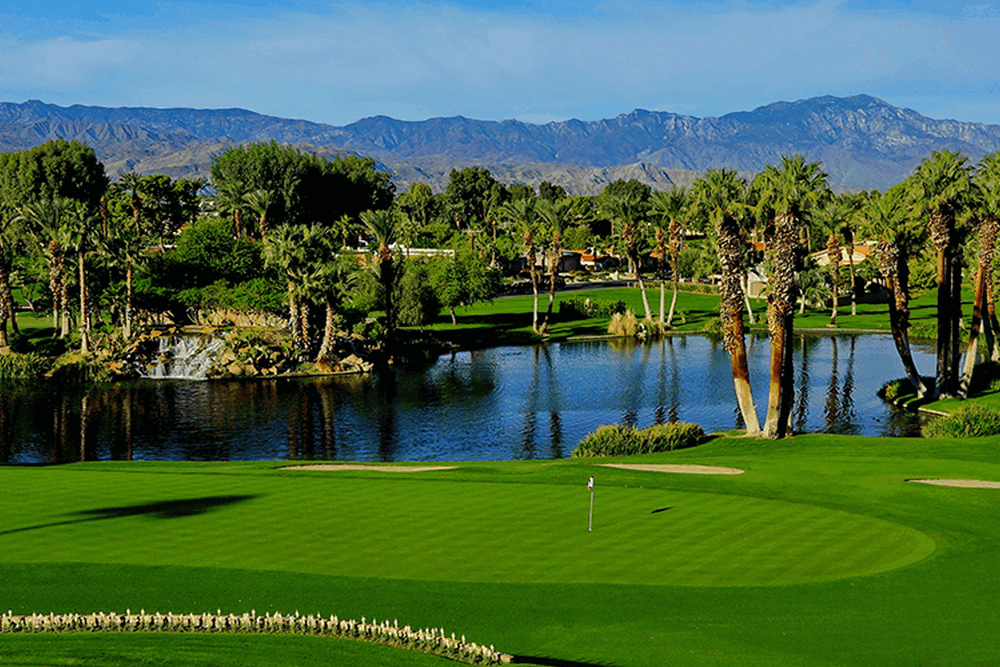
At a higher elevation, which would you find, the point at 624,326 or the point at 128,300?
the point at 128,300

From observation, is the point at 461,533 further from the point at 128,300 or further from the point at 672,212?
the point at 672,212

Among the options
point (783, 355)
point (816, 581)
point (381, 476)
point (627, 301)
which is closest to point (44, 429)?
point (381, 476)

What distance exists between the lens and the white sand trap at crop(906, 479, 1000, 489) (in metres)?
31.9

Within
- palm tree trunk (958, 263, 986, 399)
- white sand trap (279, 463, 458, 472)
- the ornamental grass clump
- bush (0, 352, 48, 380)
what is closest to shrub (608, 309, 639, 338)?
palm tree trunk (958, 263, 986, 399)

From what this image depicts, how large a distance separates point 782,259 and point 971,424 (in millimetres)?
13321

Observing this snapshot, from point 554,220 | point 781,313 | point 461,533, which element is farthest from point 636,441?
point 554,220

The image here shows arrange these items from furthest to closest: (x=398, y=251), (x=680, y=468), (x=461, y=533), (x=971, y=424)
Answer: (x=398, y=251) → (x=971, y=424) → (x=680, y=468) → (x=461, y=533)

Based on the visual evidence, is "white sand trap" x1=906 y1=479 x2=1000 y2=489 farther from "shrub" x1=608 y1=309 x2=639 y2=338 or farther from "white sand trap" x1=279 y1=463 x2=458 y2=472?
"shrub" x1=608 y1=309 x2=639 y2=338

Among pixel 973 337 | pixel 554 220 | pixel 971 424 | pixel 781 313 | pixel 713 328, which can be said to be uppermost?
pixel 554 220

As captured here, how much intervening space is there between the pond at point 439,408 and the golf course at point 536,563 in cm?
1796

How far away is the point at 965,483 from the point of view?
107ft

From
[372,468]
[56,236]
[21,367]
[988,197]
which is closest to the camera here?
[372,468]

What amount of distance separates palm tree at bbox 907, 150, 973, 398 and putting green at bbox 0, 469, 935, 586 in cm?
3607

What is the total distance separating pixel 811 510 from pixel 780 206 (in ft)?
71.7
